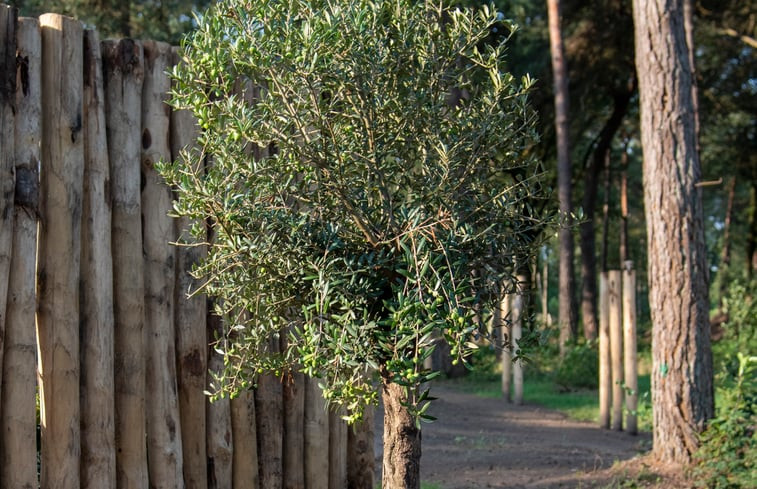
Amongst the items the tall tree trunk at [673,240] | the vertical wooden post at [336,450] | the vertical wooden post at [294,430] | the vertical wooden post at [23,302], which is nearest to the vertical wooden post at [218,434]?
the vertical wooden post at [294,430]

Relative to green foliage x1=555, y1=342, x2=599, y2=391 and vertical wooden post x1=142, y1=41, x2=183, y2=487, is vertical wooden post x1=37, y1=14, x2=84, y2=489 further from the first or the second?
green foliage x1=555, y1=342, x2=599, y2=391

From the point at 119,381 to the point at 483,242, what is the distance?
72.4 inches

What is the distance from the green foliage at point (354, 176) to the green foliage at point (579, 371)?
35.3 ft

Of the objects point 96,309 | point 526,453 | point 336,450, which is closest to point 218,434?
point 336,450

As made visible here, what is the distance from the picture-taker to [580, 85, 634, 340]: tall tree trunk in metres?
19.1

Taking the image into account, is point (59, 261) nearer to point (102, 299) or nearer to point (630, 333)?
point (102, 299)

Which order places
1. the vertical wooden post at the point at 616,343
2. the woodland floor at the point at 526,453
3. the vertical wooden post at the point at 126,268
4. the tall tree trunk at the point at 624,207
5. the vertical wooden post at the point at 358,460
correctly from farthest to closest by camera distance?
1. the tall tree trunk at the point at 624,207
2. the vertical wooden post at the point at 616,343
3. the woodland floor at the point at 526,453
4. the vertical wooden post at the point at 358,460
5. the vertical wooden post at the point at 126,268

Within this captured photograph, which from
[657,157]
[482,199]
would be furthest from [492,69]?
[657,157]

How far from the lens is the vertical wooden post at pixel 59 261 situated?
398 cm

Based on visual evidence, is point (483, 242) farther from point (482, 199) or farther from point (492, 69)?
point (492, 69)

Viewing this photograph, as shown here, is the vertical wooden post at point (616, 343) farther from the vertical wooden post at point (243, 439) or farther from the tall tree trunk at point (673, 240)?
the vertical wooden post at point (243, 439)

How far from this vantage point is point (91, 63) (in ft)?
13.8

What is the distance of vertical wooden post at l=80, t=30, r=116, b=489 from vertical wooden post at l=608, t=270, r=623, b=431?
21.2 feet

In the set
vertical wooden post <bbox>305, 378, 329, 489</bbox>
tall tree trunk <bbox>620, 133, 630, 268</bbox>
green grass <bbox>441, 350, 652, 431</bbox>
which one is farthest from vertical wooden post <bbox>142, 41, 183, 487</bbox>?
tall tree trunk <bbox>620, 133, 630, 268</bbox>
